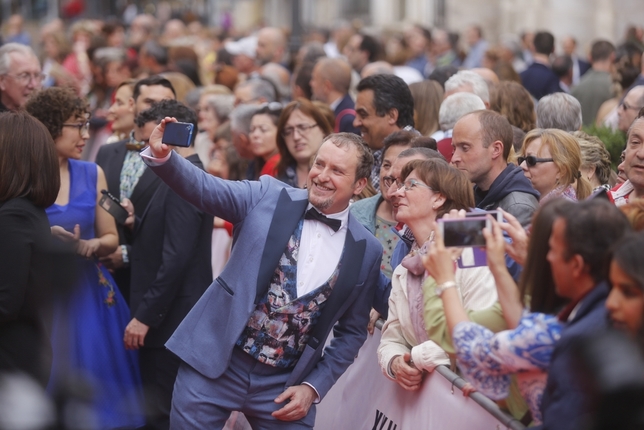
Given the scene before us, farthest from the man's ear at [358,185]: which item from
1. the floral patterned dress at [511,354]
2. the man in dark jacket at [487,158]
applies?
the floral patterned dress at [511,354]

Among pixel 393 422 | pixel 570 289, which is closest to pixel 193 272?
pixel 393 422

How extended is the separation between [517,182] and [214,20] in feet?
134

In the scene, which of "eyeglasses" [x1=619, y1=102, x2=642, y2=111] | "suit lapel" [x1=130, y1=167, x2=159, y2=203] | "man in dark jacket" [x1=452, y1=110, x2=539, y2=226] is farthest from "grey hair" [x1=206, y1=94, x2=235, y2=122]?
"man in dark jacket" [x1=452, y1=110, x2=539, y2=226]

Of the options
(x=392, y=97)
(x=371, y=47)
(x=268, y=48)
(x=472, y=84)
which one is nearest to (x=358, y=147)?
(x=392, y=97)

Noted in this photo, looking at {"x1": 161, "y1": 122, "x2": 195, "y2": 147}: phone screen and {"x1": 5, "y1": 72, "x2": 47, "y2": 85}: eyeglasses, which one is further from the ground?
{"x1": 161, "y1": 122, "x2": 195, "y2": 147}: phone screen

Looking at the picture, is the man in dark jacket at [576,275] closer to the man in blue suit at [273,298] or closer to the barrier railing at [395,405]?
the barrier railing at [395,405]

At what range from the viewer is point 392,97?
7129 millimetres

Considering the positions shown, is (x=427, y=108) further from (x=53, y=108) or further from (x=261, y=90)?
(x=53, y=108)

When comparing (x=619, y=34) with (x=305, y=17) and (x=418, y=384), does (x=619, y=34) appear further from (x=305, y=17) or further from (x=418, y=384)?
(x=305, y=17)

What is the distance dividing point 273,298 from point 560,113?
3.23 m

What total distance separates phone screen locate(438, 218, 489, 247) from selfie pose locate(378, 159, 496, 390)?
2.24 feet

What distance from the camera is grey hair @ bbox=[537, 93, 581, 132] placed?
691cm

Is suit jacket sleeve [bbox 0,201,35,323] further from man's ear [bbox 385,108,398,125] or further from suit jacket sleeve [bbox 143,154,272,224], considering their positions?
man's ear [bbox 385,108,398,125]

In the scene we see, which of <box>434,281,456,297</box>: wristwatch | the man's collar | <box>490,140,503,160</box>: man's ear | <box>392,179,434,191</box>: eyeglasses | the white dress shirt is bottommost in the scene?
the white dress shirt
